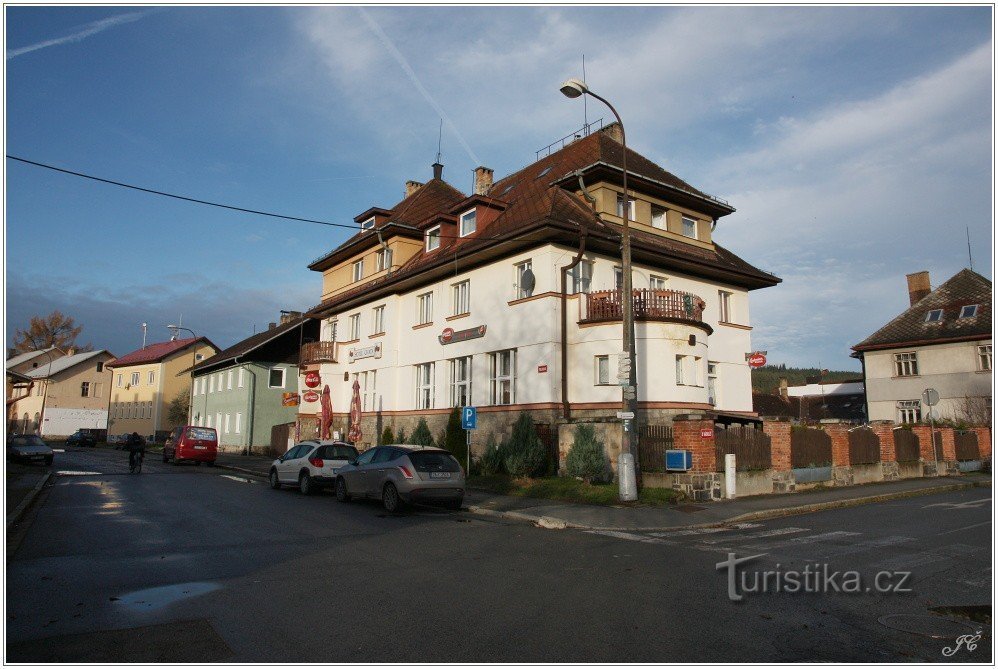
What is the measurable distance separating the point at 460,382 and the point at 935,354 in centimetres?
3068

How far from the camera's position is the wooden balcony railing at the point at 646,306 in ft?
73.2

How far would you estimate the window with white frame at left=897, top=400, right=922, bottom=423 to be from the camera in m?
40.3

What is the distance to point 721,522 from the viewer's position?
13750 millimetres

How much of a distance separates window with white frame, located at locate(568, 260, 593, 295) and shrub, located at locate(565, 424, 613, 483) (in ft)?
21.4

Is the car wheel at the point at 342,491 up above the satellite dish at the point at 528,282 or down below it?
below

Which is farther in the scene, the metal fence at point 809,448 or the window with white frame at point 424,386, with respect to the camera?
the window with white frame at point 424,386

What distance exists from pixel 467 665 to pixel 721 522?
33.1ft

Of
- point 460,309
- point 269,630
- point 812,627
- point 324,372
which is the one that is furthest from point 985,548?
point 324,372

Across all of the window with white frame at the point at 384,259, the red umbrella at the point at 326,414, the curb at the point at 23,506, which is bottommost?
the curb at the point at 23,506

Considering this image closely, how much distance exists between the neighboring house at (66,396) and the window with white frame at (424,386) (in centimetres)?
5447

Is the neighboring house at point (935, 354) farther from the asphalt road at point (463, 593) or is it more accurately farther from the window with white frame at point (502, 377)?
the asphalt road at point (463, 593)

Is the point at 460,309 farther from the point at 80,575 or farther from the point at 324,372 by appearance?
the point at 80,575

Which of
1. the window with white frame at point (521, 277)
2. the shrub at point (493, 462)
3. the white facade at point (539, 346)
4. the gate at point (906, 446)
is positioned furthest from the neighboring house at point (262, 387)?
the gate at point (906, 446)

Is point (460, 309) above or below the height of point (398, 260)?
below
